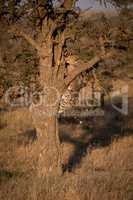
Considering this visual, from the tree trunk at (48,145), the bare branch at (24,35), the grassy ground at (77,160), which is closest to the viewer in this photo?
the grassy ground at (77,160)

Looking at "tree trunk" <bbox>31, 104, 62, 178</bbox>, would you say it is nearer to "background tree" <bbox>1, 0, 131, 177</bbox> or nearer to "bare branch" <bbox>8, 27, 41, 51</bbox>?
"background tree" <bbox>1, 0, 131, 177</bbox>

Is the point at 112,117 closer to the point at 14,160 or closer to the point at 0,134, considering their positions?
the point at 0,134

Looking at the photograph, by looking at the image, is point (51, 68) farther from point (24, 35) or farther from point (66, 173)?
point (66, 173)

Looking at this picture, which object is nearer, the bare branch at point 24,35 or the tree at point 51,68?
the bare branch at point 24,35

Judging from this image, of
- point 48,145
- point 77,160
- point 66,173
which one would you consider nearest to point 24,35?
point 48,145

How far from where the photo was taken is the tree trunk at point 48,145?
13805 mm

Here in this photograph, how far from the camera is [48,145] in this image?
1397 cm

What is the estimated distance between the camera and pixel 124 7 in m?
13.1

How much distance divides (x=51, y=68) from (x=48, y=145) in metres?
1.87

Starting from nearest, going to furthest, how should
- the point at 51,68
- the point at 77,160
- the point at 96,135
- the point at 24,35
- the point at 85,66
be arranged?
the point at 24,35
the point at 85,66
the point at 51,68
the point at 77,160
the point at 96,135

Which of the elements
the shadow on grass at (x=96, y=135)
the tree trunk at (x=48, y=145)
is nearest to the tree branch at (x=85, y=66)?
the tree trunk at (x=48, y=145)

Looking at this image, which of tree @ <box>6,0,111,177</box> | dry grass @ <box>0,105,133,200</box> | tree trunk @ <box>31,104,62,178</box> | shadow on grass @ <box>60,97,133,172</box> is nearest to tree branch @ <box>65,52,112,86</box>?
tree @ <box>6,0,111,177</box>

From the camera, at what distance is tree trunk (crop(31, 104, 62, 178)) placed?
13805mm

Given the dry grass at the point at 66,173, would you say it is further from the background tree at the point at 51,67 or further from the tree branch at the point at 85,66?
the tree branch at the point at 85,66
